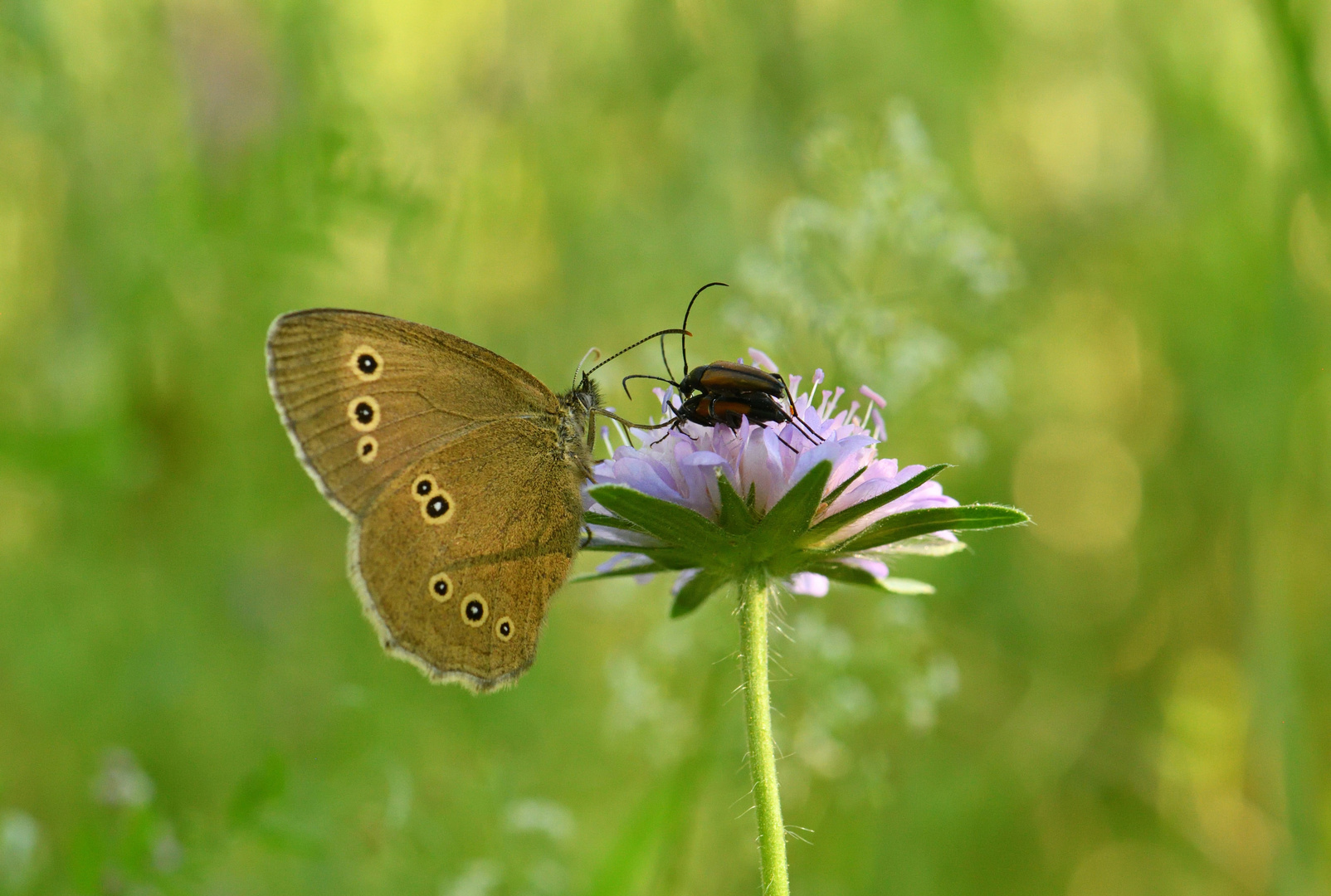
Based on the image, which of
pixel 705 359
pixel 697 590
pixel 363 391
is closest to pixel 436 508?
pixel 363 391

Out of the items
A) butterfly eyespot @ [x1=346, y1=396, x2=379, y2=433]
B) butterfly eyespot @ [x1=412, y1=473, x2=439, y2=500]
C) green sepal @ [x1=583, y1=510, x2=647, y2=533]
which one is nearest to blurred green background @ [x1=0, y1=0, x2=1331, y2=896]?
green sepal @ [x1=583, y1=510, x2=647, y2=533]

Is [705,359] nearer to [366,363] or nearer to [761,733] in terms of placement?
[366,363]

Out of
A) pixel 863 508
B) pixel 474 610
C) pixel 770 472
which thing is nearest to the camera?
pixel 863 508

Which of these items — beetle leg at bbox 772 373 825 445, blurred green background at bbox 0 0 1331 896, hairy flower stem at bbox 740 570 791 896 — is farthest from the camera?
blurred green background at bbox 0 0 1331 896

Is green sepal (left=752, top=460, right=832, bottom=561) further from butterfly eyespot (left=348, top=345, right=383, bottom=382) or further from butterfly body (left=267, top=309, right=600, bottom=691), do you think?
butterfly eyespot (left=348, top=345, right=383, bottom=382)

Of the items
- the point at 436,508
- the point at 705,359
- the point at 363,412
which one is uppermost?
the point at 705,359

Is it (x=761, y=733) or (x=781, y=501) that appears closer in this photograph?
(x=761, y=733)

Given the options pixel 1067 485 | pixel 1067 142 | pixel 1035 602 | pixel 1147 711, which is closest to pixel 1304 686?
pixel 1147 711
